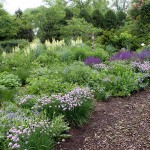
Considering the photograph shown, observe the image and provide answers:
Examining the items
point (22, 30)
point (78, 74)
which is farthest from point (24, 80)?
point (22, 30)

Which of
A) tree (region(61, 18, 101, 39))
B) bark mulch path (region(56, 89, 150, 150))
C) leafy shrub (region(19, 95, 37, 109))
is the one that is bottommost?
bark mulch path (region(56, 89, 150, 150))

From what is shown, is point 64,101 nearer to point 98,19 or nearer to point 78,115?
point 78,115

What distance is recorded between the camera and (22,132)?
125 inches

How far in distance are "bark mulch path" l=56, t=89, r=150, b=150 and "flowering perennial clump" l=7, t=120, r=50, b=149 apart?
458 millimetres

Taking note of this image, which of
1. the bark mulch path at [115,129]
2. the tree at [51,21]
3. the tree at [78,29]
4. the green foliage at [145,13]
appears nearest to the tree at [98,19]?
the tree at [78,29]

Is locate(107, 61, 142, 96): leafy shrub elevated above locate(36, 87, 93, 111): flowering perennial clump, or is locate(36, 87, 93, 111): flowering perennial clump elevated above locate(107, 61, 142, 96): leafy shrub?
locate(36, 87, 93, 111): flowering perennial clump

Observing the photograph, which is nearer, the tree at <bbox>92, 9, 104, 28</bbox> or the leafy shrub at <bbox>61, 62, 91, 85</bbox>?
the leafy shrub at <bbox>61, 62, 91, 85</bbox>

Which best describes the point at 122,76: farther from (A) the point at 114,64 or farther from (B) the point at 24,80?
(B) the point at 24,80

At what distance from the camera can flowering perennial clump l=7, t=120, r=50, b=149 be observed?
3.02 metres

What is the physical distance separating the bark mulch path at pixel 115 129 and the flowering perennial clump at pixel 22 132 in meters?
0.46

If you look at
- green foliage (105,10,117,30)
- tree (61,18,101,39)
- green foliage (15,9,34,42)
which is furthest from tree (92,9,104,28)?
green foliage (15,9,34,42)

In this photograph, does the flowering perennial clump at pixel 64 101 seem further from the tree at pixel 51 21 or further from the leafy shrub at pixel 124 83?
the tree at pixel 51 21

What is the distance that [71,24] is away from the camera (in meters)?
17.6

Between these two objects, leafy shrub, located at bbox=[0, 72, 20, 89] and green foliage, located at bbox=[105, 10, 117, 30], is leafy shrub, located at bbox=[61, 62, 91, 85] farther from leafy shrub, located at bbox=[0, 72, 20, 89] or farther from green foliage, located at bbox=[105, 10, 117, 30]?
green foliage, located at bbox=[105, 10, 117, 30]
